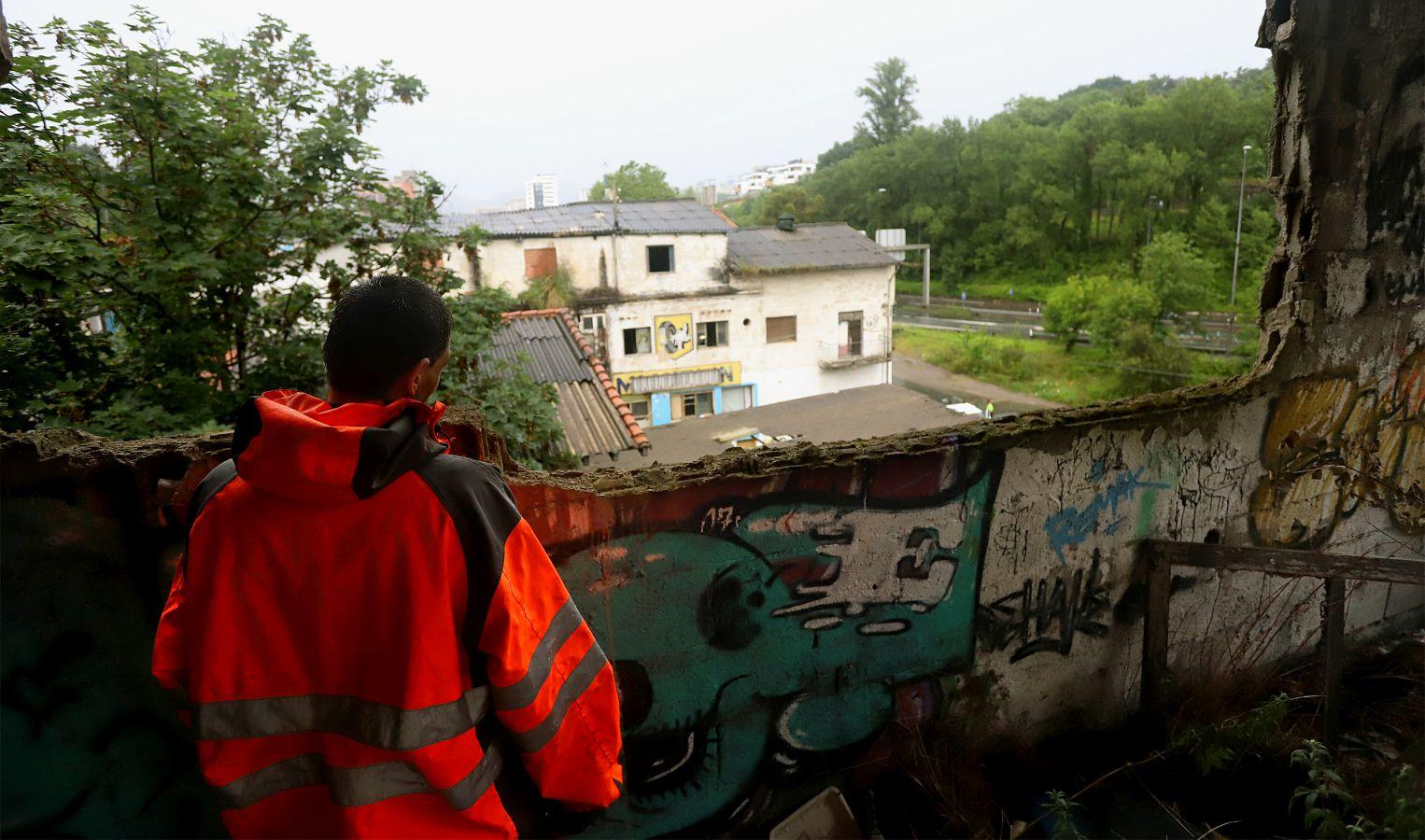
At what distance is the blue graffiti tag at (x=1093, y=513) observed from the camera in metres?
3.06

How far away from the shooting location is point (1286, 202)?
373cm

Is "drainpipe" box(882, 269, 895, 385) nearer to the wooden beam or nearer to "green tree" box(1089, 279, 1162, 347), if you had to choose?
"green tree" box(1089, 279, 1162, 347)

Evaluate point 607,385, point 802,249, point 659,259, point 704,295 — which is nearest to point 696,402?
point 704,295

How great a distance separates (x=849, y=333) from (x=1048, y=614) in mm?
19582

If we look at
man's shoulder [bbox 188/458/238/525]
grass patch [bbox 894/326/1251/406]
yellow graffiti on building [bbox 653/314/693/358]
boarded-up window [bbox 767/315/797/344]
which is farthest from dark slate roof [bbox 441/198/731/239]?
man's shoulder [bbox 188/458/238/525]

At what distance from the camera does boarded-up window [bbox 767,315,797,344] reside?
21422mm

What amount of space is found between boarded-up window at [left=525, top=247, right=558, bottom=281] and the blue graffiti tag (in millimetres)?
17400

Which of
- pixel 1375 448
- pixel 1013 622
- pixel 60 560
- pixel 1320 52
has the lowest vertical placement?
pixel 1013 622

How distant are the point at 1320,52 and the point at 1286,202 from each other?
2.18 feet

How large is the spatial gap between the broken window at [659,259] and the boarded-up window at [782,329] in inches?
131

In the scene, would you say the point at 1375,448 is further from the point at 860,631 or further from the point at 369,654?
the point at 369,654

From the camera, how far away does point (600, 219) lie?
66.3 ft

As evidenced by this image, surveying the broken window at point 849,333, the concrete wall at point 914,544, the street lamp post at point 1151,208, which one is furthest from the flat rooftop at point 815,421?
the street lamp post at point 1151,208

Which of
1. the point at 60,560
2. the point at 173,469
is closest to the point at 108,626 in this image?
the point at 60,560
